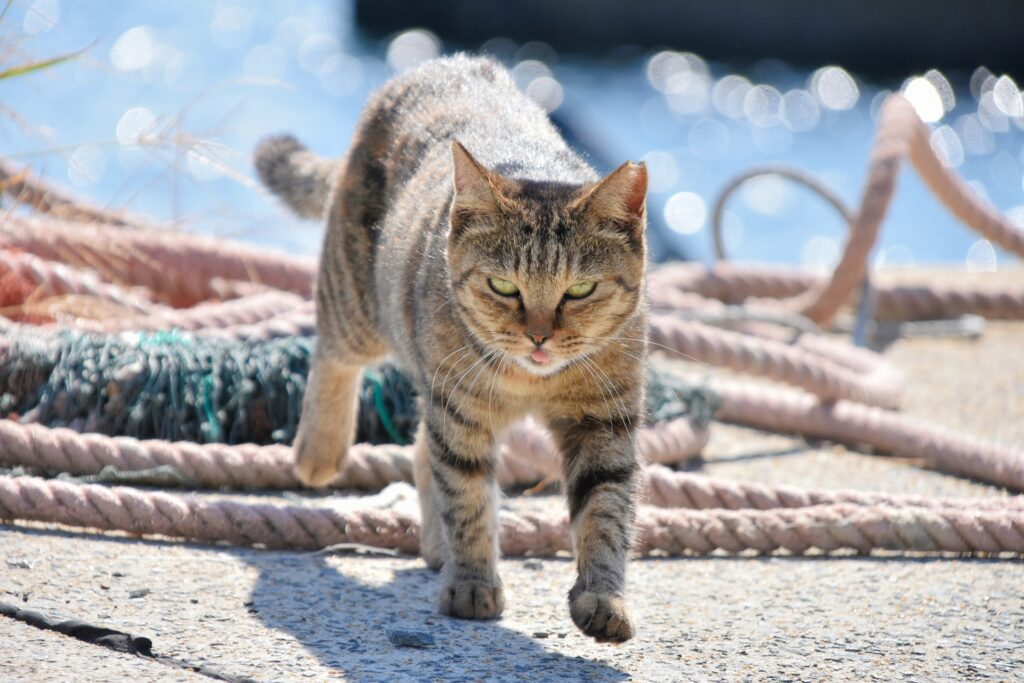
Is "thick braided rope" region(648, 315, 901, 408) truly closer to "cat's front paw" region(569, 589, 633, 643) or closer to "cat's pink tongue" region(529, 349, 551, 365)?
"cat's pink tongue" region(529, 349, 551, 365)

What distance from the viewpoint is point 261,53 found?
49.0 ft

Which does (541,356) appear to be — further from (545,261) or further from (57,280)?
(57,280)

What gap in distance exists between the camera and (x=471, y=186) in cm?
280

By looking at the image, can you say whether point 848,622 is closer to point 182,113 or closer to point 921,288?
point 182,113

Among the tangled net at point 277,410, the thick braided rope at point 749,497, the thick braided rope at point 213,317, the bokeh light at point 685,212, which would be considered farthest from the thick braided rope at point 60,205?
the bokeh light at point 685,212

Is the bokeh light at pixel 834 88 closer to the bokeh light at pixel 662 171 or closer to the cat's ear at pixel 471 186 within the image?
the bokeh light at pixel 662 171

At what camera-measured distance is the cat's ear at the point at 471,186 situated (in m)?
2.73

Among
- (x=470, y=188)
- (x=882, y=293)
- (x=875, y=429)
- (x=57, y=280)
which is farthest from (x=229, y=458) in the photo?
(x=882, y=293)

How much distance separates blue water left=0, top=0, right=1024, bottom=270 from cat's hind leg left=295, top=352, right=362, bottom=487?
9.26 feet

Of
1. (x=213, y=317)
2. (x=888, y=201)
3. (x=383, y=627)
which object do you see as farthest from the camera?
(x=888, y=201)

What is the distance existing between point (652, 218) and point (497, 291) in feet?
23.6

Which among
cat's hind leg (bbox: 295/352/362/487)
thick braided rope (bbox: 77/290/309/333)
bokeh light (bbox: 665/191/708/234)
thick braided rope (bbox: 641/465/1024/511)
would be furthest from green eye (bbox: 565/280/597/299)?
bokeh light (bbox: 665/191/708/234)

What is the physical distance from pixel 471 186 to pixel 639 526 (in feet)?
3.07

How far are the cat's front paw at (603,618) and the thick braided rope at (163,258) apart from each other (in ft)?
8.68
